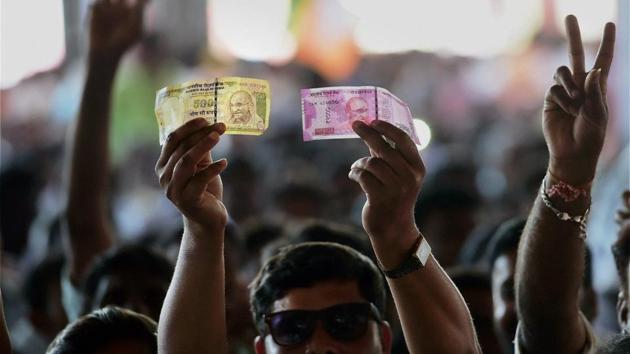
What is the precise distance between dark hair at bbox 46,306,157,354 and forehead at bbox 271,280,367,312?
37 centimetres

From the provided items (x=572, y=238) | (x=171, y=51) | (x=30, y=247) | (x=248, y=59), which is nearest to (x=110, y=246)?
(x=572, y=238)

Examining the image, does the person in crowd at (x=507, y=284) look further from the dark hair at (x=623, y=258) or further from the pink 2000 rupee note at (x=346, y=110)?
the pink 2000 rupee note at (x=346, y=110)

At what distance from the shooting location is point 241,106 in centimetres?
286

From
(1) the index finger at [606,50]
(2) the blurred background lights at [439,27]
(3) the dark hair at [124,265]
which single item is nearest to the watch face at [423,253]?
(1) the index finger at [606,50]

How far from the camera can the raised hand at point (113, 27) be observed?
4.42 m

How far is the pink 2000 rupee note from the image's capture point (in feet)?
9.14

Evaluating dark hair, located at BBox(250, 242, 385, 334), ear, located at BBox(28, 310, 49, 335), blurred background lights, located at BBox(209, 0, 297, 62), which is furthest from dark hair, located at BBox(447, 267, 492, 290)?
blurred background lights, located at BBox(209, 0, 297, 62)

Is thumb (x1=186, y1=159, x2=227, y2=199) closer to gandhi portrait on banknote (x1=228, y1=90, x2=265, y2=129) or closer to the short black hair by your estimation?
gandhi portrait on banknote (x1=228, y1=90, x2=265, y2=129)

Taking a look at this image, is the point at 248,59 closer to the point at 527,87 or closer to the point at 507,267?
the point at 527,87

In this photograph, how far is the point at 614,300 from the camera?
5.60m

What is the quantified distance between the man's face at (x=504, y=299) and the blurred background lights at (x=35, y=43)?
356 inches

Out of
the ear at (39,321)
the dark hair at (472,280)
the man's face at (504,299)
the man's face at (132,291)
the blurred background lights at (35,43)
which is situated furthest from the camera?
the blurred background lights at (35,43)

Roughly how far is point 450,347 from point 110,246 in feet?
7.59

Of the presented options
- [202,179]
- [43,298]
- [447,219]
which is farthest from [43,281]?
[202,179]
